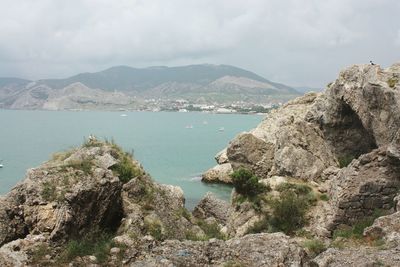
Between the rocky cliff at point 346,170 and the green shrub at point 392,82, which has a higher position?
the green shrub at point 392,82

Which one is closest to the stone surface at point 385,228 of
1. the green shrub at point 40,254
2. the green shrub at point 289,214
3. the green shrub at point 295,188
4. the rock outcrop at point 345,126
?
the rock outcrop at point 345,126

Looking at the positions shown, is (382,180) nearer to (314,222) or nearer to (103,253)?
(314,222)

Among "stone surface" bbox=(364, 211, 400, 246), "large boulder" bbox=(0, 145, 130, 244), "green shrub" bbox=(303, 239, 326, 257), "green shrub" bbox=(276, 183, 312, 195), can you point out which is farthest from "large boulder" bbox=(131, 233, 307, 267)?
"green shrub" bbox=(276, 183, 312, 195)

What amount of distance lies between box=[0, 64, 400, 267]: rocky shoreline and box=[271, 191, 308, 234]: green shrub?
7 cm

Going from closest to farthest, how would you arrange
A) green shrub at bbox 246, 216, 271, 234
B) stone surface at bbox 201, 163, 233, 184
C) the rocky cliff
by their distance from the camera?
the rocky cliff < green shrub at bbox 246, 216, 271, 234 < stone surface at bbox 201, 163, 233, 184

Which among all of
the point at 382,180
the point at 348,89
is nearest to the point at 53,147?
the point at 348,89

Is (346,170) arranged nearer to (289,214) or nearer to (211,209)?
(289,214)

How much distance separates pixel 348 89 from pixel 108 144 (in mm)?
20538

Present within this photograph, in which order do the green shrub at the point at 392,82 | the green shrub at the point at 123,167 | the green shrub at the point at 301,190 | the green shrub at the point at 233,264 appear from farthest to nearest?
the green shrub at the point at 392,82 → the green shrub at the point at 301,190 → the green shrub at the point at 123,167 → the green shrub at the point at 233,264

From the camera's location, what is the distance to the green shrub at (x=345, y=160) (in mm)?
41688

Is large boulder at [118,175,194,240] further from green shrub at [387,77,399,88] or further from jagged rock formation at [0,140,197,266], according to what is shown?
green shrub at [387,77,399,88]

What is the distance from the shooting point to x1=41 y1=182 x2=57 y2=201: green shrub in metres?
18.7

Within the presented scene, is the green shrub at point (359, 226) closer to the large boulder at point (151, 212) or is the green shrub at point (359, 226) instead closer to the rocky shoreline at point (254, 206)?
the rocky shoreline at point (254, 206)

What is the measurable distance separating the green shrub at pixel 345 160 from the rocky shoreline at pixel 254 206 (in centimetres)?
11
